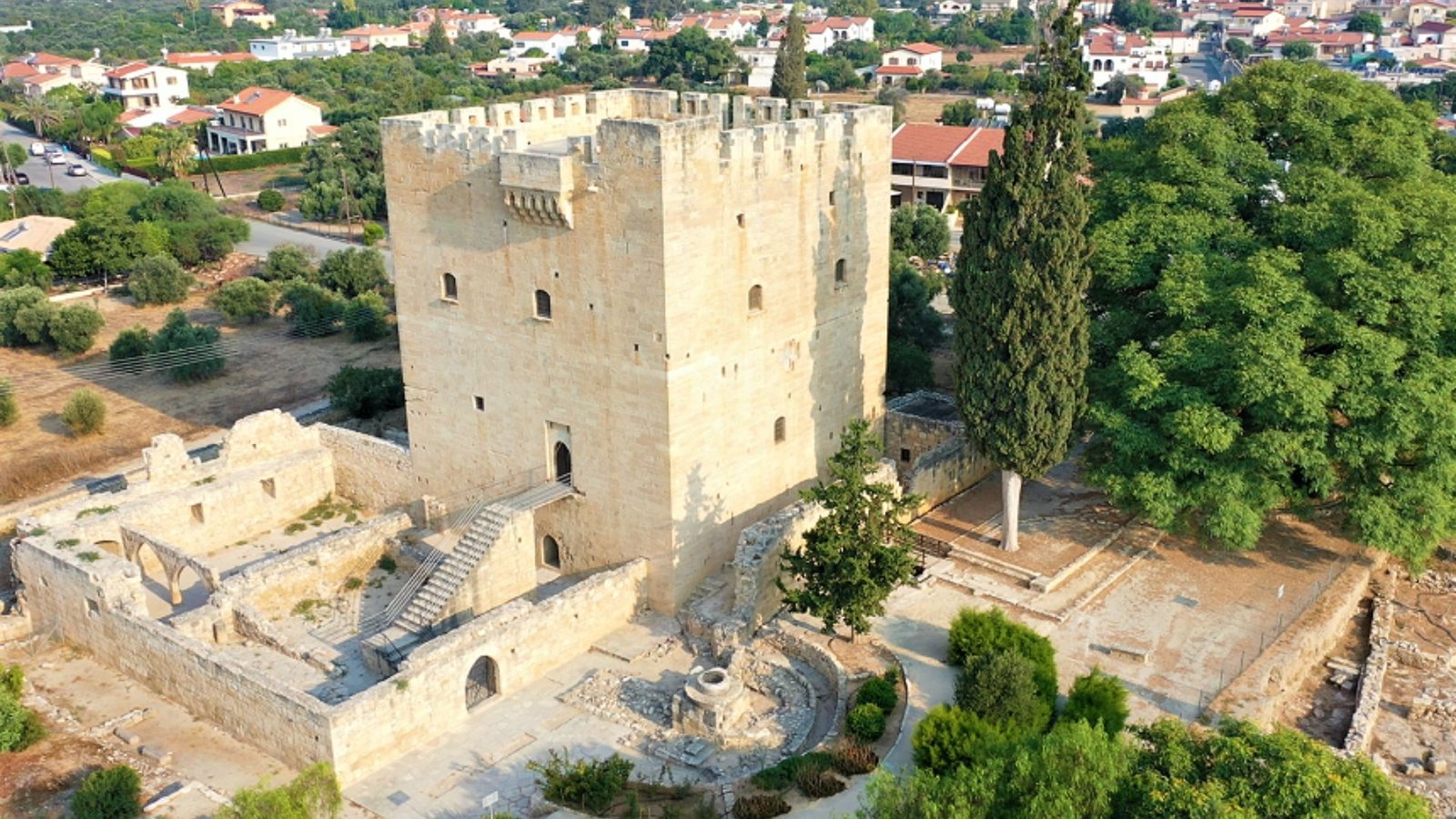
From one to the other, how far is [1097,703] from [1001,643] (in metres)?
2.27

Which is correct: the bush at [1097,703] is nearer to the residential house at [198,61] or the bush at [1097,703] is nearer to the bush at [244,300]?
the bush at [244,300]

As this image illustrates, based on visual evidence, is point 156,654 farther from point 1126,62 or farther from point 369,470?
point 1126,62

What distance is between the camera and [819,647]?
80.1 feet

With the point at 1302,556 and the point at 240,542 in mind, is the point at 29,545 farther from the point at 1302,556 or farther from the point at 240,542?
the point at 1302,556

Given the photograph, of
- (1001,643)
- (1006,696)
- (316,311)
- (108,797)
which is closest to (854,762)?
Result: (1006,696)

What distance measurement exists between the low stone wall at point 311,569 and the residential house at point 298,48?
468ft

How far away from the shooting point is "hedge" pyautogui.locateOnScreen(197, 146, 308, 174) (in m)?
91.9

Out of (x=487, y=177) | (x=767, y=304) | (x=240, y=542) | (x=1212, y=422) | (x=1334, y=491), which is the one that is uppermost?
(x=487, y=177)

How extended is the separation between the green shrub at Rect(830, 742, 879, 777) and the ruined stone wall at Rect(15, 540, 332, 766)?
8707 millimetres

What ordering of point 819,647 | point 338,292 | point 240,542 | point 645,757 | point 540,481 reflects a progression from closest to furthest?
point 645,757
point 819,647
point 540,481
point 240,542
point 338,292

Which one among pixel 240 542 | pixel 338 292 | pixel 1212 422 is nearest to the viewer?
pixel 1212 422

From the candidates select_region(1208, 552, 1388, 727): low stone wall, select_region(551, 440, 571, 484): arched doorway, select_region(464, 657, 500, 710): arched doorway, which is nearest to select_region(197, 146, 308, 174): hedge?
select_region(551, 440, 571, 484): arched doorway

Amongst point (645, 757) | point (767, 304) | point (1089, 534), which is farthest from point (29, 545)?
point (1089, 534)

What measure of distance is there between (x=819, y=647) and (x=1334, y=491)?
40.7ft
